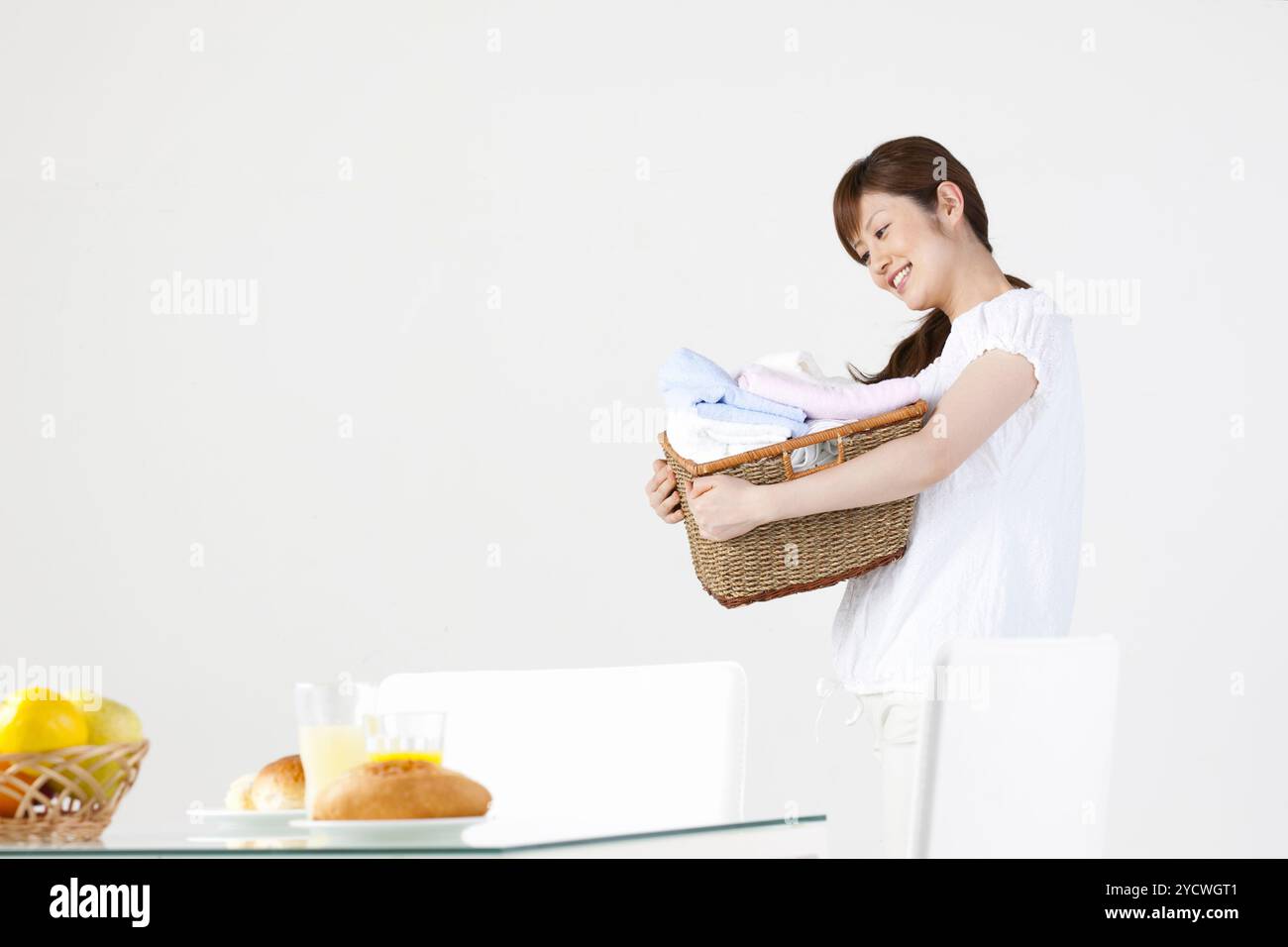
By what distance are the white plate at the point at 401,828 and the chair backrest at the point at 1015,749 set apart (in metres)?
0.39

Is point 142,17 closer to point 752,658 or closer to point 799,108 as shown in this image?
point 799,108

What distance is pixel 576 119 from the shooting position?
354 centimetres

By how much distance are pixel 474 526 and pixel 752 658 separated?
72 centimetres

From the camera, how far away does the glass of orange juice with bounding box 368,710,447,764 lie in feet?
3.51

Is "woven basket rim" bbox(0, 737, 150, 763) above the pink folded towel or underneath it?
underneath

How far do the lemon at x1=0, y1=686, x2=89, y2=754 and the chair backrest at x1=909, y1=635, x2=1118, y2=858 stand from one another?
618 millimetres

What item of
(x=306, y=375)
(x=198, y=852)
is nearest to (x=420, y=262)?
(x=306, y=375)

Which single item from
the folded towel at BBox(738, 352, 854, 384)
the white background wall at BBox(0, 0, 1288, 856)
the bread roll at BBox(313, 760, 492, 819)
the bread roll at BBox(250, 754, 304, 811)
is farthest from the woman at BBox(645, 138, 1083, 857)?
the white background wall at BBox(0, 0, 1288, 856)

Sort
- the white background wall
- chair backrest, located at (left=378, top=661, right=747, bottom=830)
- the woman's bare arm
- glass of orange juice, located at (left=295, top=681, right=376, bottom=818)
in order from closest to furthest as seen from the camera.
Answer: glass of orange juice, located at (left=295, top=681, right=376, bottom=818), chair backrest, located at (left=378, top=661, right=747, bottom=830), the woman's bare arm, the white background wall

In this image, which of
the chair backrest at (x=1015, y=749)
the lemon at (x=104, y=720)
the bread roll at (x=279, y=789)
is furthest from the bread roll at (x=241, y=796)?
the chair backrest at (x=1015, y=749)

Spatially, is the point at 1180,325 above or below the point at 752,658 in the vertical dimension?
above

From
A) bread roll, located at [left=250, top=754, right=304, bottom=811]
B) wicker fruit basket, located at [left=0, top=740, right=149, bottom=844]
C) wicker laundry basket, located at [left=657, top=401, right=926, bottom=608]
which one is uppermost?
wicker laundry basket, located at [left=657, top=401, right=926, bottom=608]

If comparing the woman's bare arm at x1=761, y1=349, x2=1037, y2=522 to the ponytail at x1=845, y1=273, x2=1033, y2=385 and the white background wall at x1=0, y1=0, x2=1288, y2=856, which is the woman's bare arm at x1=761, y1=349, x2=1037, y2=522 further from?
the white background wall at x1=0, y1=0, x2=1288, y2=856

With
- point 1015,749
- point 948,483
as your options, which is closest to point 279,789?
point 1015,749
